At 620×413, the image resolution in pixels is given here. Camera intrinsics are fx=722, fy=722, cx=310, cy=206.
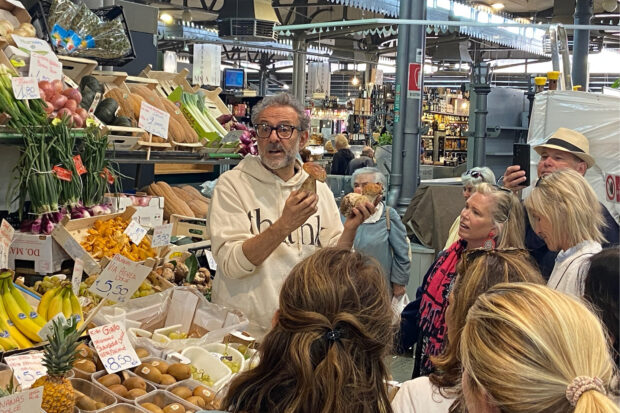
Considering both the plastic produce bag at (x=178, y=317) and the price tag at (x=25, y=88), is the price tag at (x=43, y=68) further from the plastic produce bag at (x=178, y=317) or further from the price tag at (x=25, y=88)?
the plastic produce bag at (x=178, y=317)

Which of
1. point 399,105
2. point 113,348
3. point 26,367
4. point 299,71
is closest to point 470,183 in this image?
point 113,348

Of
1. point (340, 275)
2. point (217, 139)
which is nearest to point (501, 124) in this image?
point (217, 139)

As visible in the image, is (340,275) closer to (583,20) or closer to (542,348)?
(542,348)

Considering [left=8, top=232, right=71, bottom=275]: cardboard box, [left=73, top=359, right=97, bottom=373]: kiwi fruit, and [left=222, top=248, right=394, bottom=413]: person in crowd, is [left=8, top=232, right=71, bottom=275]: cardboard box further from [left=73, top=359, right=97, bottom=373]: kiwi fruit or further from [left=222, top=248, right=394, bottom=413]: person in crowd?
[left=222, top=248, right=394, bottom=413]: person in crowd

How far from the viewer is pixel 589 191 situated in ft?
9.86

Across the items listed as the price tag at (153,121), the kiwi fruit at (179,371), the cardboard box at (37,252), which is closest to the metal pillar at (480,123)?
the price tag at (153,121)

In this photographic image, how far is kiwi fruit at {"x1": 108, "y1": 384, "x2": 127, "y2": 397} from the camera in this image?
2357mm

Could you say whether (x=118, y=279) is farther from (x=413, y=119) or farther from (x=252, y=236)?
(x=413, y=119)

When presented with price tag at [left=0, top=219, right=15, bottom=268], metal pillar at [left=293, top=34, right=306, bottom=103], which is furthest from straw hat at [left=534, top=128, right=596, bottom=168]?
metal pillar at [left=293, top=34, right=306, bottom=103]

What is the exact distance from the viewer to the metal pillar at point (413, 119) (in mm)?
8133

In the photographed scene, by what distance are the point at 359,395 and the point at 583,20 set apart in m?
13.4

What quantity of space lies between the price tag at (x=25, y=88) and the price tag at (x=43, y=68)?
16 centimetres

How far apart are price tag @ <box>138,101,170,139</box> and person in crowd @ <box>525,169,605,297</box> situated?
2.29m

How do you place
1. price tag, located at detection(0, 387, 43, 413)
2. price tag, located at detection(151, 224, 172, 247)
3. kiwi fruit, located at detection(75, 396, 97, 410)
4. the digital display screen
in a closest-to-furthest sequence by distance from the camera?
price tag, located at detection(0, 387, 43, 413)
kiwi fruit, located at detection(75, 396, 97, 410)
price tag, located at detection(151, 224, 172, 247)
the digital display screen
